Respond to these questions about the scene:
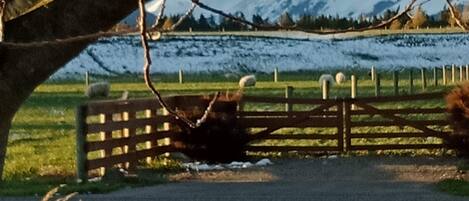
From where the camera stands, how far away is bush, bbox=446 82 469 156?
66.3 ft

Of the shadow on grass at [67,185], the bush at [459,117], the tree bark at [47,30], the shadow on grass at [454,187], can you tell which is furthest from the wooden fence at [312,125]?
the tree bark at [47,30]

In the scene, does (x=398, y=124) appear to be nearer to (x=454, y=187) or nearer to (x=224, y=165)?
(x=224, y=165)

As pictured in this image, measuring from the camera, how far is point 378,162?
65.0ft

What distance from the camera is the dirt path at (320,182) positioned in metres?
14.9

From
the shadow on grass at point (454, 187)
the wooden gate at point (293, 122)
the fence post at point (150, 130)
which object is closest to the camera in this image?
the shadow on grass at point (454, 187)

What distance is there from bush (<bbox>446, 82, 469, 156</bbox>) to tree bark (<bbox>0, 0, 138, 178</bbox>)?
645 inches

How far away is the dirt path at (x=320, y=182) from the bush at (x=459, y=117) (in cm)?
43

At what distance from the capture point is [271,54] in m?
91.4

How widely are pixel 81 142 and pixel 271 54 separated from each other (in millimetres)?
74469

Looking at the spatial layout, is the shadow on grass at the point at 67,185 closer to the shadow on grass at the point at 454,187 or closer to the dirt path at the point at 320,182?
the dirt path at the point at 320,182

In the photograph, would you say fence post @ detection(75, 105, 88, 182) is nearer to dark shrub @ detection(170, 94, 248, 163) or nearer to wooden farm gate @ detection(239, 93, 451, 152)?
dark shrub @ detection(170, 94, 248, 163)

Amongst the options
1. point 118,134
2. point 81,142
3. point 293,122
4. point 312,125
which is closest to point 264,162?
point 293,122

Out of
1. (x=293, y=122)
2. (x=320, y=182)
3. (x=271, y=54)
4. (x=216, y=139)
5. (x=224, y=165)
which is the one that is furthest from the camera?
(x=271, y=54)

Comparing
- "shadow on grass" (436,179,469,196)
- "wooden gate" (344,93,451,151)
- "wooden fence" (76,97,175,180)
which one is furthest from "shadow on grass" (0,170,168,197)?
"wooden gate" (344,93,451,151)
